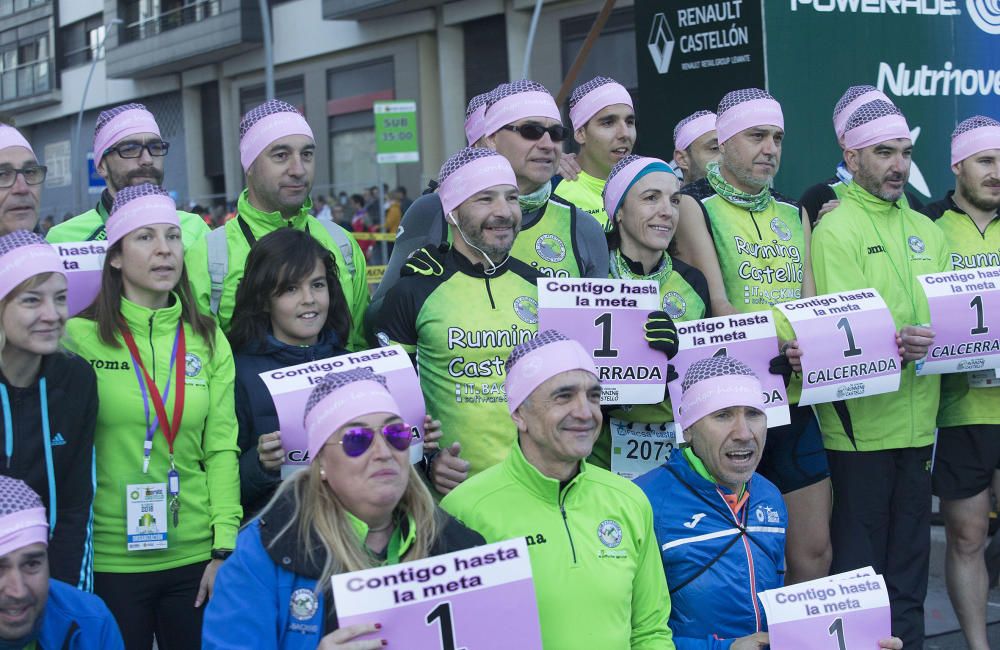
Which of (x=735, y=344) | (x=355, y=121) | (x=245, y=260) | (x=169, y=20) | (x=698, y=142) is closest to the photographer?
(x=245, y=260)

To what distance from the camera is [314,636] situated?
3619 millimetres

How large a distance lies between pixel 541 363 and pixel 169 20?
139ft

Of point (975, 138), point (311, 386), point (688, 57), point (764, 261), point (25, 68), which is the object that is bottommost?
point (311, 386)

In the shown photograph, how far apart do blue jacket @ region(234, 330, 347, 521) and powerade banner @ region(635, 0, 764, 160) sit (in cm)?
426

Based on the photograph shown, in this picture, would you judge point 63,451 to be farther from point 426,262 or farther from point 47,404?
point 426,262

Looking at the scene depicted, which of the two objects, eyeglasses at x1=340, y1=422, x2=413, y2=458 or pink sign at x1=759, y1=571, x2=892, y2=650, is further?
pink sign at x1=759, y1=571, x2=892, y2=650

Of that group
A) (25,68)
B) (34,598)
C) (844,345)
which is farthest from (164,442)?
(25,68)

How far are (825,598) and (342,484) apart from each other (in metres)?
1.77

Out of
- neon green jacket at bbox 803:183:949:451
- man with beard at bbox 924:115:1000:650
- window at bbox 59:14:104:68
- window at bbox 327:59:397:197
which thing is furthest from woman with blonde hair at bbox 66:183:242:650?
window at bbox 59:14:104:68

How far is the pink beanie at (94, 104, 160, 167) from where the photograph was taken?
6086 mm

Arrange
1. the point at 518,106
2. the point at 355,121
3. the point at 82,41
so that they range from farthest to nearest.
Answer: the point at 82,41 → the point at 355,121 → the point at 518,106

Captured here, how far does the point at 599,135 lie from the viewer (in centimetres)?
675

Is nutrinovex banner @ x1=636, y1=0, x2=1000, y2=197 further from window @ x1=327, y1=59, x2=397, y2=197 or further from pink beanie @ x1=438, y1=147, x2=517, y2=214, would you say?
window @ x1=327, y1=59, x2=397, y2=197

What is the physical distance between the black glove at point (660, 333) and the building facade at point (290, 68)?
Answer: 661 inches
